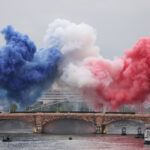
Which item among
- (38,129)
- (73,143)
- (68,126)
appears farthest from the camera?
(68,126)

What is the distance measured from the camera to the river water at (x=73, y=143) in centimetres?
11469

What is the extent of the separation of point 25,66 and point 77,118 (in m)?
31.0

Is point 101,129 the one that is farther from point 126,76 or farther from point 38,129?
point 126,76

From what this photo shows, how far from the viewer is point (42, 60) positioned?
413 ft

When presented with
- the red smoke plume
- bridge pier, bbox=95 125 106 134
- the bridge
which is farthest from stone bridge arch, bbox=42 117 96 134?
the red smoke plume

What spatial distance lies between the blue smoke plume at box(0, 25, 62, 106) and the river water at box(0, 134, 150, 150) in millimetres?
13292

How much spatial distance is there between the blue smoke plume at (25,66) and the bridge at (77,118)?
23.3 metres

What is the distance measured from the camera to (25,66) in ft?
413

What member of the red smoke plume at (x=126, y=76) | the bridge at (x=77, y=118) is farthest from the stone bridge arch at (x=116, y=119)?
the red smoke plume at (x=126, y=76)

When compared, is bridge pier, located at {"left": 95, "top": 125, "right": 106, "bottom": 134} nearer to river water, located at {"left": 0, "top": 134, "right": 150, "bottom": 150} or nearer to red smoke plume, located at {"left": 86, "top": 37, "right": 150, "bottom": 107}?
river water, located at {"left": 0, "top": 134, "right": 150, "bottom": 150}

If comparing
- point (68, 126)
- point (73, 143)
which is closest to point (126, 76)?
point (73, 143)

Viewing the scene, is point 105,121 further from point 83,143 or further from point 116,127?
point 83,143

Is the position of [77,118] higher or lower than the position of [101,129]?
higher

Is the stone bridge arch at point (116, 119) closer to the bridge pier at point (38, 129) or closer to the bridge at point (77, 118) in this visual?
the bridge at point (77, 118)
